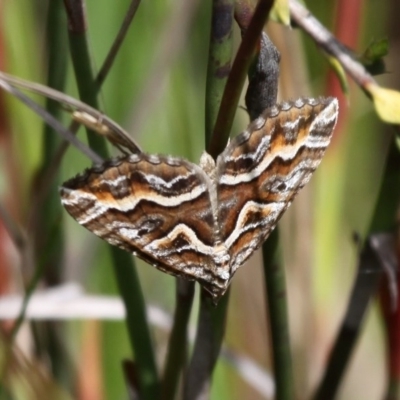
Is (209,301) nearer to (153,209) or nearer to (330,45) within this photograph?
(153,209)

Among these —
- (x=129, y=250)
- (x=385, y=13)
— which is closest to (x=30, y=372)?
(x=129, y=250)

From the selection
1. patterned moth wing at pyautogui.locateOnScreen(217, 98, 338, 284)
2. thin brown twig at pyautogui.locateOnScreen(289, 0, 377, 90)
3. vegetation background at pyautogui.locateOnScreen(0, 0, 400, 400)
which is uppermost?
thin brown twig at pyautogui.locateOnScreen(289, 0, 377, 90)

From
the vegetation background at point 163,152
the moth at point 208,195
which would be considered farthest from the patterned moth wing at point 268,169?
the vegetation background at point 163,152

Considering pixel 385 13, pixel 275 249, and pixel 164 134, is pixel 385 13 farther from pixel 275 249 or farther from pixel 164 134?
pixel 275 249

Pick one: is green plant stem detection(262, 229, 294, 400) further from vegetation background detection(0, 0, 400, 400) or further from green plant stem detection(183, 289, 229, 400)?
vegetation background detection(0, 0, 400, 400)

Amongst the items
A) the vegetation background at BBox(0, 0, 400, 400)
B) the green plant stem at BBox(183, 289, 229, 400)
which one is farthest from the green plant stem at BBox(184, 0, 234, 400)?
the vegetation background at BBox(0, 0, 400, 400)

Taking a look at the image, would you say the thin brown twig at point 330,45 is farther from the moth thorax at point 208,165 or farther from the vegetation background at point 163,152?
the vegetation background at point 163,152
